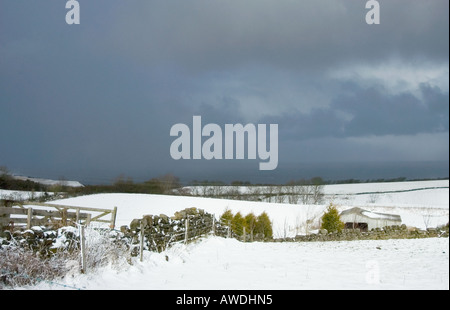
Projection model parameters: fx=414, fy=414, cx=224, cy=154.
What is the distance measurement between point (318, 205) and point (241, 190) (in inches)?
380

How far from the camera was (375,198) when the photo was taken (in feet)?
130

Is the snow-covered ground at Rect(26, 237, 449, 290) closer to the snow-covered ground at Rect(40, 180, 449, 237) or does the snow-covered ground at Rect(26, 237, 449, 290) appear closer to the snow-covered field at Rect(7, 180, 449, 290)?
the snow-covered field at Rect(7, 180, 449, 290)

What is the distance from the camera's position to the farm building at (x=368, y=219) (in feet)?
118

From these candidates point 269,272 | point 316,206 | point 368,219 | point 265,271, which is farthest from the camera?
point 316,206

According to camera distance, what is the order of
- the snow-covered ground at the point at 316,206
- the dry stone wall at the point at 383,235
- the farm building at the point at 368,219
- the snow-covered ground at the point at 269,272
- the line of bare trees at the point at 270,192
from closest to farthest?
1. the snow-covered ground at the point at 269,272
2. the dry stone wall at the point at 383,235
3. the snow-covered ground at the point at 316,206
4. the farm building at the point at 368,219
5. the line of bare trees at the point at 270,192

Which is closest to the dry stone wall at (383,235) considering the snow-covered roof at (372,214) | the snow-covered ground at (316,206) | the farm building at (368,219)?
the snow-covered ground at (316,206)

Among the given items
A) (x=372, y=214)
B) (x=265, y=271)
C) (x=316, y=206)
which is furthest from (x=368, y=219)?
(x=265, y=271)

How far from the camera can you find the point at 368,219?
36.2 meters

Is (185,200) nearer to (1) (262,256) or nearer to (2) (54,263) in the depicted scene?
(1) (262,256)

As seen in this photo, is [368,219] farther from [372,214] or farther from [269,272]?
[269,272]

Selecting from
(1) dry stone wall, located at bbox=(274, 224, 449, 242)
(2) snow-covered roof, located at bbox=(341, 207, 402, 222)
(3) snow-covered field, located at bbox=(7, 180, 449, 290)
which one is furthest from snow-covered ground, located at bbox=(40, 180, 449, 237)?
(3) snow-covered field, located at bbox=(7, 180, 449, 290)

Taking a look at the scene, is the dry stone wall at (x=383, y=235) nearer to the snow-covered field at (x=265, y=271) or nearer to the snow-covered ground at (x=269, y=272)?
the snow-covered field at (x=265, y=271)

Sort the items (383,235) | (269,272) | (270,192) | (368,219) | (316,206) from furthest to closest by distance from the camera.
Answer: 1. (270,192)
2. (316,206)
3. (368,219)
4. (383,235)
5. (269,272)

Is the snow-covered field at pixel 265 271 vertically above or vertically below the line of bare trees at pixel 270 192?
below
